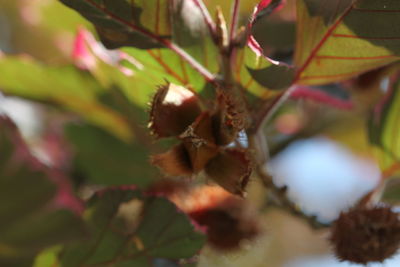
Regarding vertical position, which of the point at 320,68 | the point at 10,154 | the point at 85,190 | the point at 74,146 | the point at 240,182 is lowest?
the point at 85,190

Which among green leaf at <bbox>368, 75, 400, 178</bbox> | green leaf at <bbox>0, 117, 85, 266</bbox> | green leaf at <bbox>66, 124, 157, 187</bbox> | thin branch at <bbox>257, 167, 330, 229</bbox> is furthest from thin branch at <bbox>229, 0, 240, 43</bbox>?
green leaf at <bbox>66, 124, 157, 187</bbox>

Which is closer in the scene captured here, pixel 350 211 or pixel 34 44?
pixel 350 211

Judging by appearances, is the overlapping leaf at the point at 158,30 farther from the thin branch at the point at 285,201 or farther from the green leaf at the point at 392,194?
the green leaf at the point at 392,194

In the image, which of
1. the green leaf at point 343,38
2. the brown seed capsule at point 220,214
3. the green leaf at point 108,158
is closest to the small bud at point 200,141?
the green leaf at point 343,38

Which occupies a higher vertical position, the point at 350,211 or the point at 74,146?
the point at 350,211

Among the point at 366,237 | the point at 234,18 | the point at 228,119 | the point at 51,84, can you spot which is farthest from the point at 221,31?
the point at 51,84

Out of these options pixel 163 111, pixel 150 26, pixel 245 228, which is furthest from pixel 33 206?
pixel 245 228

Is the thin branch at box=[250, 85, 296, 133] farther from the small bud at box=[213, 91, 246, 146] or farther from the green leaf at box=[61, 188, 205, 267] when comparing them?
the green leaf at box=[61, 188, 205, 267]

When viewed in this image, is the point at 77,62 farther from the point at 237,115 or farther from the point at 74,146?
the point at 237,115
